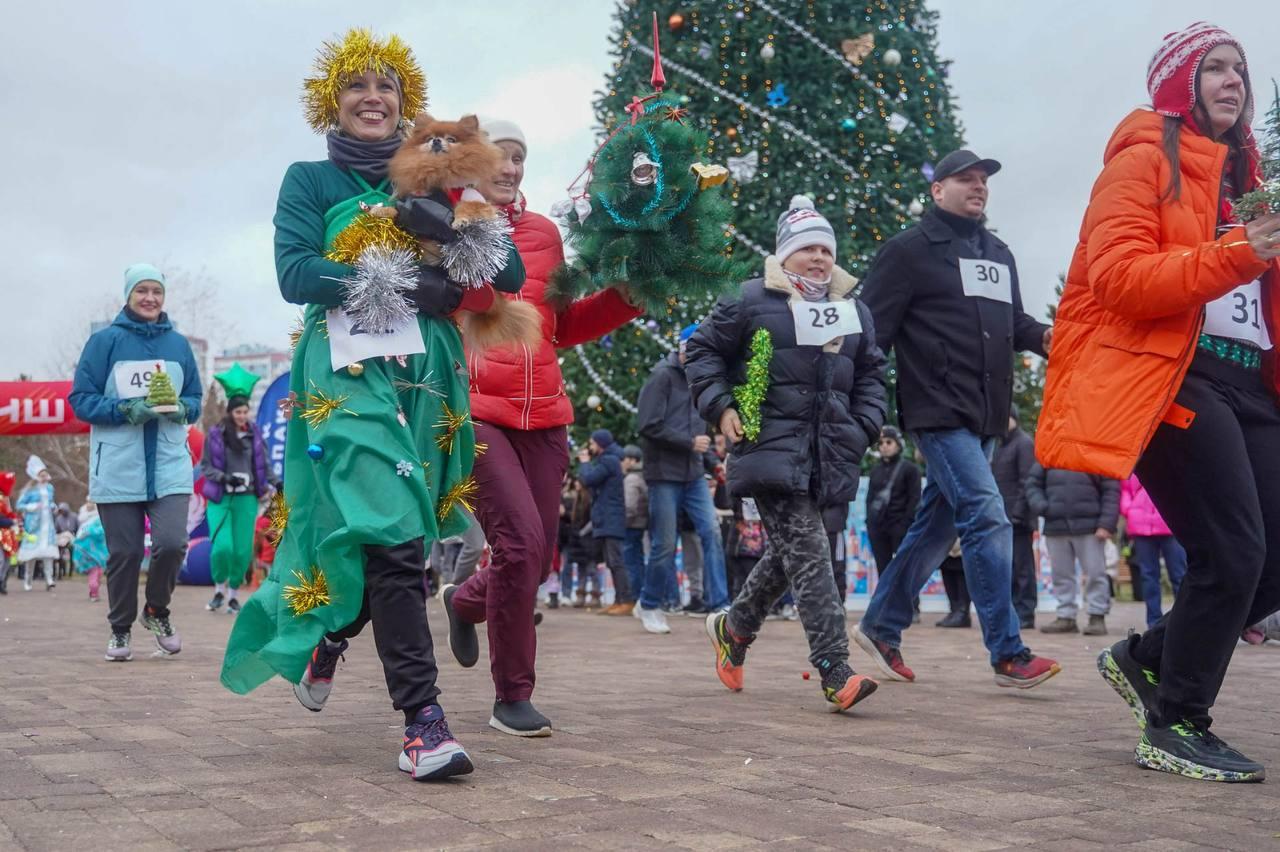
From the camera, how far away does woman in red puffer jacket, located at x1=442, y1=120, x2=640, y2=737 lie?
4605 millimetres

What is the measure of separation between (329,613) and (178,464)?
4.16 meters

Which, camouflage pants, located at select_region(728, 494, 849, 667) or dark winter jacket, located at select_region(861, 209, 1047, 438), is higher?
dark winter jacket, located at select_region(861, 209, 1047, 438)

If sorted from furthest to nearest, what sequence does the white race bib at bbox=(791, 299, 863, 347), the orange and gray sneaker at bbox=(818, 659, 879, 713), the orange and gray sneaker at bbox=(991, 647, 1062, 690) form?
1. the orange and gray sneaker at bbox=(991, 647, 1062, 690)
2. the white race bib at bbox=(791, 299, 863, 347)
3. the orange and gray sneaker at bbox=(818, 659, 879, 713)

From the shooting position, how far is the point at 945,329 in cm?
615

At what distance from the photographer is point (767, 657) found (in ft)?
26.8

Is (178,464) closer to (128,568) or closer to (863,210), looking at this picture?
(128,568)

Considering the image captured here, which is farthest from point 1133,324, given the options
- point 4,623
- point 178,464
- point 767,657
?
point 4,623

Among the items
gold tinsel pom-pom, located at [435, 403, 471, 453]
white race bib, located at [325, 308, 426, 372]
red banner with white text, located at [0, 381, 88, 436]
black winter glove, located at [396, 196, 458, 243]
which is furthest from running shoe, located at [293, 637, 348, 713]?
red banner with white text, located at [0, 381, 88, 436]

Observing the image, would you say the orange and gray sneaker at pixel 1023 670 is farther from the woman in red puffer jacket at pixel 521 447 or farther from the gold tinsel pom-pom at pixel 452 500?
the gold tinsel pom-pom at pixel 452 500

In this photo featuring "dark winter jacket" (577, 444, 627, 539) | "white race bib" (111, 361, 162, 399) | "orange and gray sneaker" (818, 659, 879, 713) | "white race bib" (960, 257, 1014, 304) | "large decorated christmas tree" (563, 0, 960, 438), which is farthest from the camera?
"large decorated christmas tree" (563, 0, 960, 438)

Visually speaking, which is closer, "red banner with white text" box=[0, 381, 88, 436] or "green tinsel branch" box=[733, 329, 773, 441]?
"green tinsel branch" box=[733, 329, 773, 441]

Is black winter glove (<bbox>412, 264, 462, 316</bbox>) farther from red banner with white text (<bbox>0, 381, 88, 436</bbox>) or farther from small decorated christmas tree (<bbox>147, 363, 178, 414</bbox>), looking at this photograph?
red banner with white text (<bbox>0, 381, 88, 436</bbox>)

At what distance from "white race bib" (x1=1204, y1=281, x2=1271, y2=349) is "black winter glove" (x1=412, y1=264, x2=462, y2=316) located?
226 cm

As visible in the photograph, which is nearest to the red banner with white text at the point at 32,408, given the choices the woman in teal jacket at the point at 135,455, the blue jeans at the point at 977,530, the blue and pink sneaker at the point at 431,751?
the woman in teal jacket at the point at 135,455
